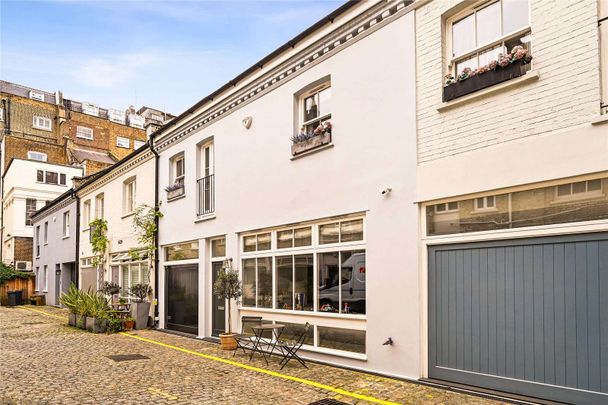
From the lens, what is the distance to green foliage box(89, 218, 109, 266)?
774 inches

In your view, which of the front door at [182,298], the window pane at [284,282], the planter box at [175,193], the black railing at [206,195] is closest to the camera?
the window pane at [284,282]

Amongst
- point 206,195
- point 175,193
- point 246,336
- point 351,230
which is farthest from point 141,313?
point 351,230

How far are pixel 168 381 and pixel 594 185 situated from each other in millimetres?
6906

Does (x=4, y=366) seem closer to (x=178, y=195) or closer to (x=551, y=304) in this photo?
(x=178, y=195)

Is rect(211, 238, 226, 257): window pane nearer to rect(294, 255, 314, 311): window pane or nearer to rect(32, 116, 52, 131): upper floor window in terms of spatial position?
rect(294, 255, 314, 311): window pane

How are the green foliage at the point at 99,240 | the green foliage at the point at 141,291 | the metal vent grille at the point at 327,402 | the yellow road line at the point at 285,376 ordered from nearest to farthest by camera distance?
1. the metal vent grille at the point at 327,402
2. the yellow road line at the point at 285,376
3. the green foliage at the point at 141,291
4. the green foliage at the point at 99,240

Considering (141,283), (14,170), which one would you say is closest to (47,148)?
(14,170)

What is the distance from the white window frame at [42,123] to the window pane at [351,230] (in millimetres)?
42022

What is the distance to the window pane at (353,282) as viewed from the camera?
8555 millimetres

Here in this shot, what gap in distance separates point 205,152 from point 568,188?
33.6 feet

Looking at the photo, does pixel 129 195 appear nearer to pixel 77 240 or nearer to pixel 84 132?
pixel 77 240

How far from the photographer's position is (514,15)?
6.67 metres

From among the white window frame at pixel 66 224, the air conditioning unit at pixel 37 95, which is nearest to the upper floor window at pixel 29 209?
the white window frame at pixel 66 224

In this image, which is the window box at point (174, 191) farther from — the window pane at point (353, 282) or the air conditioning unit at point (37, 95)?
the air conditioning unit at point (37, 95)
